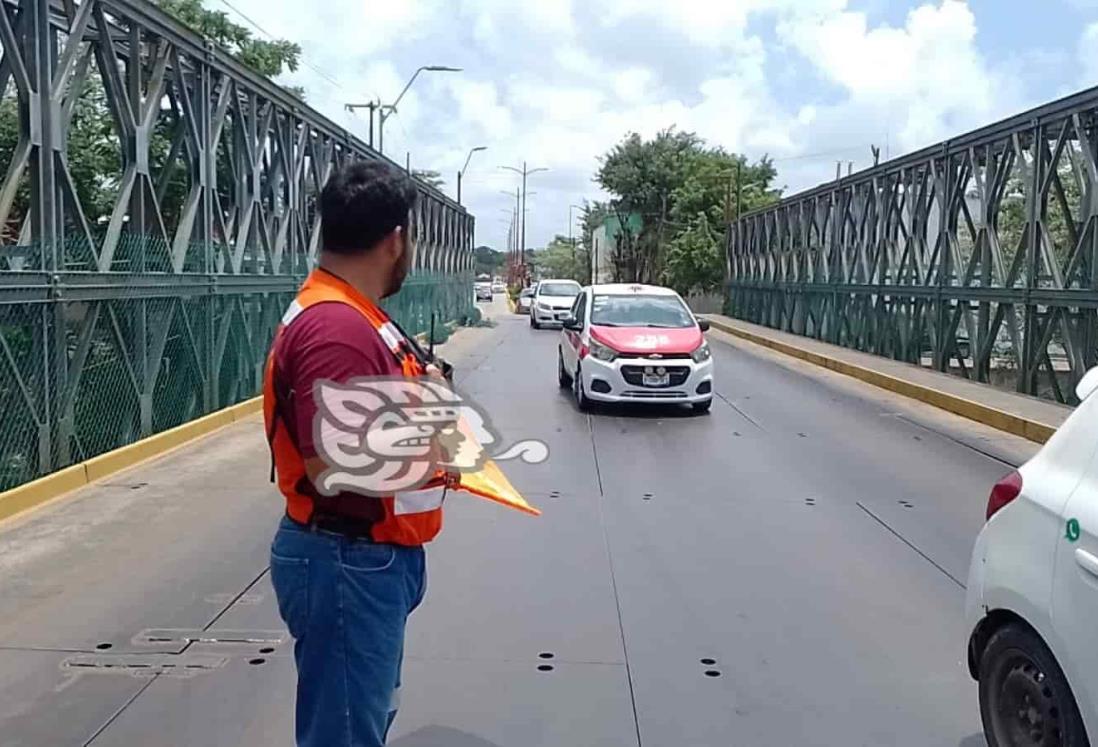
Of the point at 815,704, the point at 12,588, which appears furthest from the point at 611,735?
the point at 12,588

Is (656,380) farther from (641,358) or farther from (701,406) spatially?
(701,406)

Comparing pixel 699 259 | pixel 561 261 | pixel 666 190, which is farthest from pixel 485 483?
pixel 561 261

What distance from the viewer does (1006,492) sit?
12.5ft

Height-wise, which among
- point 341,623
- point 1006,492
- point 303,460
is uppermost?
point 303,460

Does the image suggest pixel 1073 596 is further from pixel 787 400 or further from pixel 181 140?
pixel 787 400

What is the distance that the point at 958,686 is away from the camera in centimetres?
468

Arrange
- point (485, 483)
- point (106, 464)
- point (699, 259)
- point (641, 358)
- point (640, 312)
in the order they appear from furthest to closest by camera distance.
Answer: point (699, 259)
point (640, 312)
point (641, 358)
point (106, 464)
point (485, 483)

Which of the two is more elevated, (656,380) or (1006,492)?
(1006,492)

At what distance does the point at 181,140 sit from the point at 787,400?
8906mm

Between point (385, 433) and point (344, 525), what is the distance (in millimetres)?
259

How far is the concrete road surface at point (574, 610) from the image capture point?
4.29 meters

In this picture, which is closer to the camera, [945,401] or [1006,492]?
[1006,492]

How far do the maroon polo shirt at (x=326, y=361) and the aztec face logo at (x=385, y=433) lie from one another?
0.02 meters

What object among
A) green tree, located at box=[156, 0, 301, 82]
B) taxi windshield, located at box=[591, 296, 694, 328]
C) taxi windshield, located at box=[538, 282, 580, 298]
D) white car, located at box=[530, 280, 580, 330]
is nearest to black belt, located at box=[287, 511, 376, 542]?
taxi windshield, located at box=[591, 296, 694, 328]
